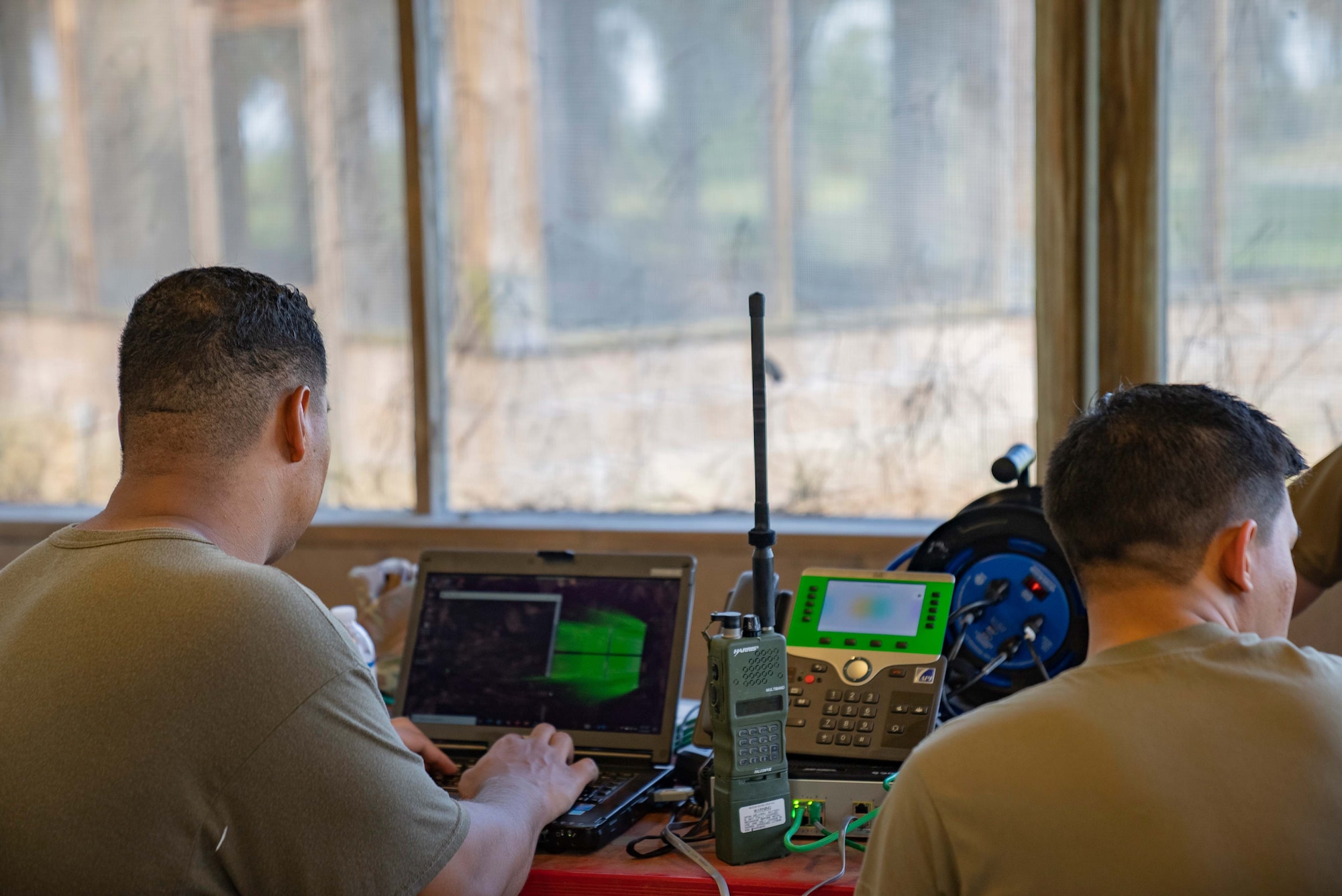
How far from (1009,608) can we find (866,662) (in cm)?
26

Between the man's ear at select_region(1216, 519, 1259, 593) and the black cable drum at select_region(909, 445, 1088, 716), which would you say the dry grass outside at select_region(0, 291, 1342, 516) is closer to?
the black cable drum at select_region(909, 445, 1088, 716)

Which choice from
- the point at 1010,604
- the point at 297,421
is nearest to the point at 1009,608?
Answer: the point at 1010,604

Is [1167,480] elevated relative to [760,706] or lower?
elevated

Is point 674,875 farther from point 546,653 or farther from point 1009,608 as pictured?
point 1009,608

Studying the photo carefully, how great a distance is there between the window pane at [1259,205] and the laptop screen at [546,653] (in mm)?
1601

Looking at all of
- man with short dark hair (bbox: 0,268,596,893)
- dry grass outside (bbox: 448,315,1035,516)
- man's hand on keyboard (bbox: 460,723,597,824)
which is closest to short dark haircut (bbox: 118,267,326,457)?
man with short dark hair (bbox: 0,268,596,893)

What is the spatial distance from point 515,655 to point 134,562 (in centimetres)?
75

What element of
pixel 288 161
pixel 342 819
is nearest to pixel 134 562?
pixel 342 819

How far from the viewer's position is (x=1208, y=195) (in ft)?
8.87

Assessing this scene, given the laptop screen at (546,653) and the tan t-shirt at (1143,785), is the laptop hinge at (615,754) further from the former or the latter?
the tan t-shirt at (1143,785)

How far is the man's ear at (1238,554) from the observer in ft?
3.68

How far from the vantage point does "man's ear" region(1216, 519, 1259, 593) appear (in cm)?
112

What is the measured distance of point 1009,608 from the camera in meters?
1.74

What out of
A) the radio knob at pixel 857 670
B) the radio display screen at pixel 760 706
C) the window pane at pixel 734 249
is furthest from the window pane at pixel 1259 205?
the radio display screen at pixel 760 706
